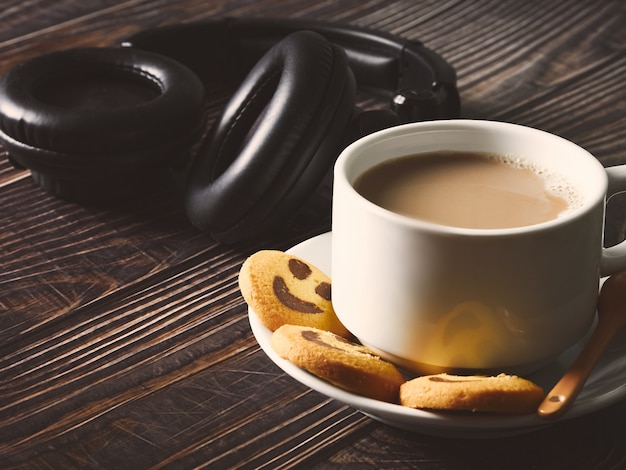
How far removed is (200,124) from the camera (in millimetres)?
928

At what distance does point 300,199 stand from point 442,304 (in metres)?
0.30

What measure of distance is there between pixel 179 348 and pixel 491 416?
271mm

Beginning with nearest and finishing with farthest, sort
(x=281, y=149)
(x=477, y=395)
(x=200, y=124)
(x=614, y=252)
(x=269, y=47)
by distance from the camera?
(x=477, y=395)
(x=614, y=252)
(x=281, y=149)
(x=200, y=124)
(x=269, y=47)

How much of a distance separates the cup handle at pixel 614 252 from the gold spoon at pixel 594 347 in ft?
0.07

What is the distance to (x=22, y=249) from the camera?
855 millimetres

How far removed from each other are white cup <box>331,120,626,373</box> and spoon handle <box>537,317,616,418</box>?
0.01 meters

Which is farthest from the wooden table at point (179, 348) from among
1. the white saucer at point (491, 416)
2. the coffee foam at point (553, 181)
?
the coffee foam at point (553, 181)

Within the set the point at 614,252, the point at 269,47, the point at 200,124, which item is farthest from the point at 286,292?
the point at 269,47

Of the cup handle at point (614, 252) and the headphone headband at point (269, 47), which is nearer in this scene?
the cup handle at point (614, 252)

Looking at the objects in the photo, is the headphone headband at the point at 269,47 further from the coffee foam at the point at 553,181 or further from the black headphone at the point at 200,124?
the coffee foam at the point at 553,181

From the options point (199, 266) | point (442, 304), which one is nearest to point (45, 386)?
point (199, 266)

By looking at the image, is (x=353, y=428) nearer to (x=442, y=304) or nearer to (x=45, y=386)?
(x=442, y=304)

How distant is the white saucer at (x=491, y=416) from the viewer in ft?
1.73

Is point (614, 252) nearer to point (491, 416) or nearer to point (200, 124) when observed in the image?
point (491, 416)
